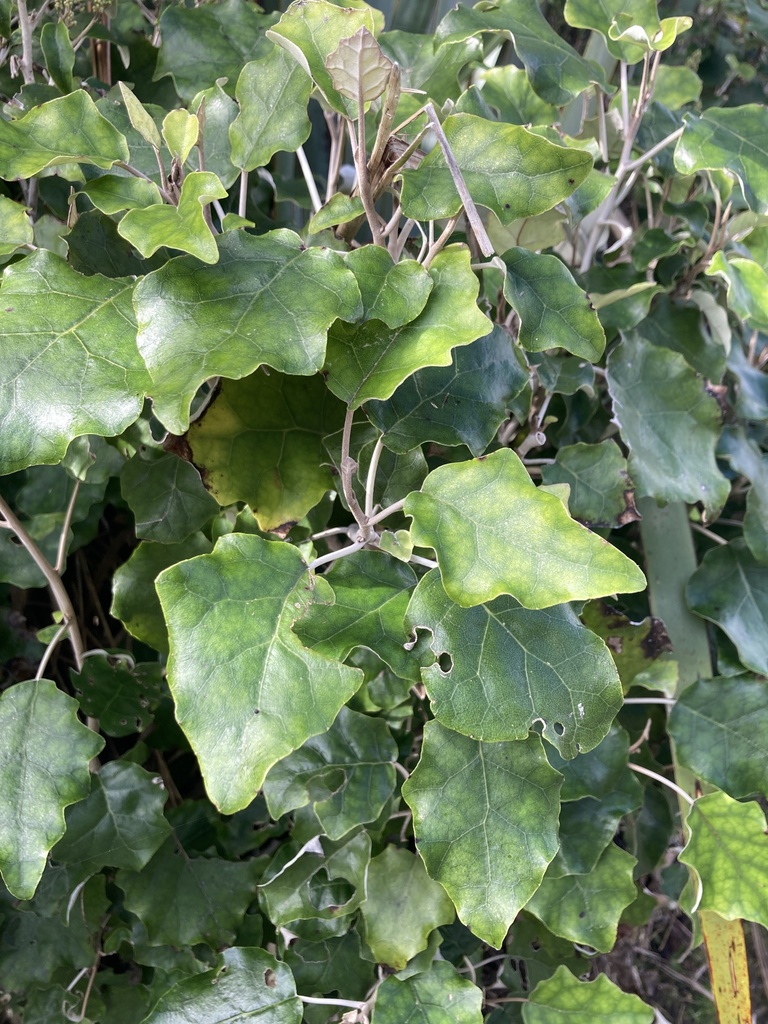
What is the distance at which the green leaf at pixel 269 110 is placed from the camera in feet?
2.08

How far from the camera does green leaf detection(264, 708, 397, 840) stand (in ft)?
2.22

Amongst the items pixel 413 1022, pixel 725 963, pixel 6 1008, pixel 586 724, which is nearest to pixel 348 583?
pixel 586 724

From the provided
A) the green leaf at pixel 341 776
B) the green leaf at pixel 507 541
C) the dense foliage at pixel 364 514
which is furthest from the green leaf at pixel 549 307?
the green leaf at pixel 341 776

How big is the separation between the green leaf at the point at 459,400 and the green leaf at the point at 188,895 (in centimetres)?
51

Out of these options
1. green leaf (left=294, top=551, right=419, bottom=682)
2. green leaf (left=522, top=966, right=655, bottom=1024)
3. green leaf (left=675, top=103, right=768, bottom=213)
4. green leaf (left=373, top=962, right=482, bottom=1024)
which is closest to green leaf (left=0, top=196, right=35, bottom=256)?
green leaf (left=294, top=551, right=419, bottom=682)

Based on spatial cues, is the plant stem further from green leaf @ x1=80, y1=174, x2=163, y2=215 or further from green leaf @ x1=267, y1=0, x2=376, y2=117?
green leaf @ x1=267, y1=0, x2=376, y2=117

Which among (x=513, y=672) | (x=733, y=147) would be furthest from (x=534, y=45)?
(x=513, y=672)

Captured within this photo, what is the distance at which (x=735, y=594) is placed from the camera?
0.88 metres

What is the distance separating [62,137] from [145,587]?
370 millimetres

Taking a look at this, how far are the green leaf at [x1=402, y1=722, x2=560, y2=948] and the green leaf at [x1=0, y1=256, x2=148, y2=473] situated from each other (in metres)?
0.32

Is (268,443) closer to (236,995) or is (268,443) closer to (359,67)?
(359,67)

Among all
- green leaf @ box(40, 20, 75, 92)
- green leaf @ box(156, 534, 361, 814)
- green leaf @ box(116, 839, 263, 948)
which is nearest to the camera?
green leaf @ box(156, 534, 361, 814)

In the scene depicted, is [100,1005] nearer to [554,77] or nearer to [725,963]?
[725,963]

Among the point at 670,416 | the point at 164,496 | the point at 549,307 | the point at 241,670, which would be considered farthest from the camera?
the point at 670,416
